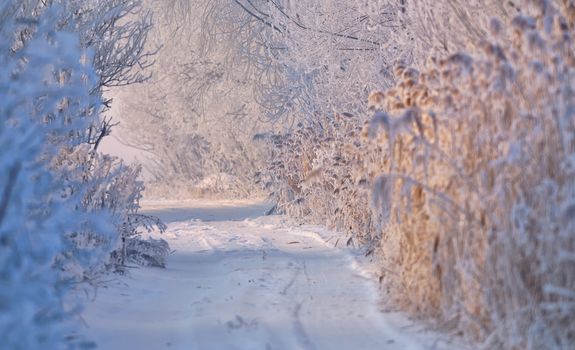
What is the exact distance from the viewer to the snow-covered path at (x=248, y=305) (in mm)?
4766

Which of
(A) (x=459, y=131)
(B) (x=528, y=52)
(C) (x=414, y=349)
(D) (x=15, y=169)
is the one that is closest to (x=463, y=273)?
(C) (x=414, y=349)

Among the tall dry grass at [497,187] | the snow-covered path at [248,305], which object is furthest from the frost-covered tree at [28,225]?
the tall dry grass at [497,187]

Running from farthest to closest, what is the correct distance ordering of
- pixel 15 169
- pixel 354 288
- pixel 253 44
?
pixel 253 44, pixel 354 288, pixel 15 169

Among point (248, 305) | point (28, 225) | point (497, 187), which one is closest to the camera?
point (28, 225)

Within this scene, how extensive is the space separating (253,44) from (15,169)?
48.8ft

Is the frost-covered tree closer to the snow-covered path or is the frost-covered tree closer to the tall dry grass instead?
the snow-covered path

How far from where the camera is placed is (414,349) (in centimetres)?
440

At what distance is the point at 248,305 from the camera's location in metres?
5.81

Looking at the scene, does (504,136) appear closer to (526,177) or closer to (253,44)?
(526,177)

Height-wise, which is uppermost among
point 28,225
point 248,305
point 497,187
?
point 497,187

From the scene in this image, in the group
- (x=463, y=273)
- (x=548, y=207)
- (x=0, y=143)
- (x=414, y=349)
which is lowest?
(x=414, y=349)

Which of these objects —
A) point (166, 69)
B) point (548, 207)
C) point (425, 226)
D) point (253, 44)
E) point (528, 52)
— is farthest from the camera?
point (166, 69)

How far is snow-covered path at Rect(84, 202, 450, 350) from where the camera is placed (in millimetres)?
4766

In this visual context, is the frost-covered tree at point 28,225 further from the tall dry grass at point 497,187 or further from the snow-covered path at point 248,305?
the tall dry grass at point 497,187
